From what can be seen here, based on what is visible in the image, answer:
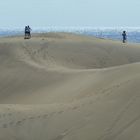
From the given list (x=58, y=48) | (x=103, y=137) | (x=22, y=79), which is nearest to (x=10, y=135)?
(x=103, y=137)

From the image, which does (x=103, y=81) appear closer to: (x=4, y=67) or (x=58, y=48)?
(x=4, y=67)

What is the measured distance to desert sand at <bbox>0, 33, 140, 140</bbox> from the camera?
880 cm

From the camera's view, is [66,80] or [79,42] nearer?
[66,80]

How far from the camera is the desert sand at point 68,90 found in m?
8.80

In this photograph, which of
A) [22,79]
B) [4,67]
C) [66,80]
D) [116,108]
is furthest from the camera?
[4,67]

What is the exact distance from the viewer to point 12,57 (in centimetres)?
2228

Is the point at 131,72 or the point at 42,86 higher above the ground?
the point at 131,72

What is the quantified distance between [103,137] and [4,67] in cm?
1325

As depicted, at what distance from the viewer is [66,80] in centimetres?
1694

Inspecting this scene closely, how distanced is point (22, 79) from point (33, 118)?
9.11 m

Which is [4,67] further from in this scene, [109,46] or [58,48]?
[109,46]

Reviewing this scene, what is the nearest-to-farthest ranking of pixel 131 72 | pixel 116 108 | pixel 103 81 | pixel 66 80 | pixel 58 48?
pixel 116 108 → pixel 131 72 → pixel 103 81 → pixel 66 80 → pixel 58 48

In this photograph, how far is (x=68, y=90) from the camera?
14312 mm

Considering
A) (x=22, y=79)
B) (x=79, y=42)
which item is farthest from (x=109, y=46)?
(x=22, y=79)
